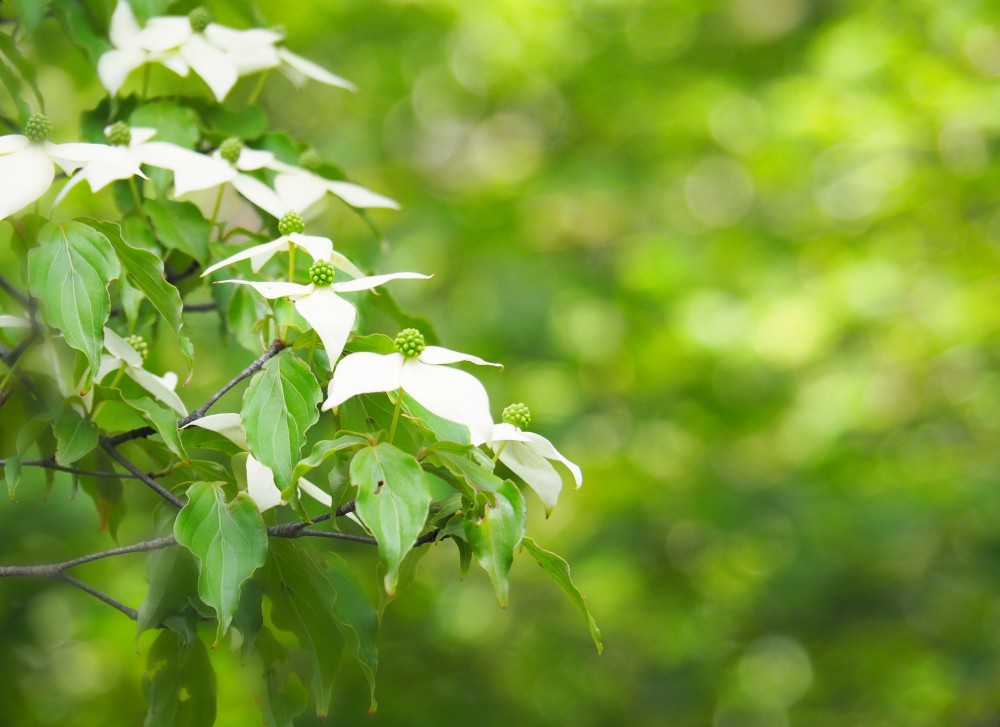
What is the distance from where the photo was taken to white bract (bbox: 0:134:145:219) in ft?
2.48

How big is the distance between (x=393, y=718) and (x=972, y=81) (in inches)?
86.5

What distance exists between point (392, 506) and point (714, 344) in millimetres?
2187

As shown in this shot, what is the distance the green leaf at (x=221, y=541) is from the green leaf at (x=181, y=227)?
0.33 m

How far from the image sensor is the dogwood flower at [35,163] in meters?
0.75

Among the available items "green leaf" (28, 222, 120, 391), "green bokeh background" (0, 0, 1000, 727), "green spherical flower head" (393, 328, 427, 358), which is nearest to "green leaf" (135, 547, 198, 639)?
"green leaf" (28, 222, 120, 391)

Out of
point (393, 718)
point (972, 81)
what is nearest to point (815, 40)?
point (972, 81)

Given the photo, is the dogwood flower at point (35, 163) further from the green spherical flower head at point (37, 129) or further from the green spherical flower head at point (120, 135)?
the green spherical flower head at point (120, 135)

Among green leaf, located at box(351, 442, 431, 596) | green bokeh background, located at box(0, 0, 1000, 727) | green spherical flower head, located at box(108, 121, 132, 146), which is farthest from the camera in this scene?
green bokeh background, located at box(0, 0, 1000, 727)

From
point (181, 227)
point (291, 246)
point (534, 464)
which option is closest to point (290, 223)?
point (291, 246)

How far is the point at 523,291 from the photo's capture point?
9.07 feet

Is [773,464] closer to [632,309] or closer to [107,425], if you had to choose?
[632,309]

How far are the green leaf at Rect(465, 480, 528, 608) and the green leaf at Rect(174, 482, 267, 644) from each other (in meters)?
0.17

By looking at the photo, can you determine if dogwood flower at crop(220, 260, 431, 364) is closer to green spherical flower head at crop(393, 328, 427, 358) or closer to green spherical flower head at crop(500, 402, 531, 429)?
green spherical flower head at crop(393, 328, 427, 358)

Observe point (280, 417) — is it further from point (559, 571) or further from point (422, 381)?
point (559, 571)
